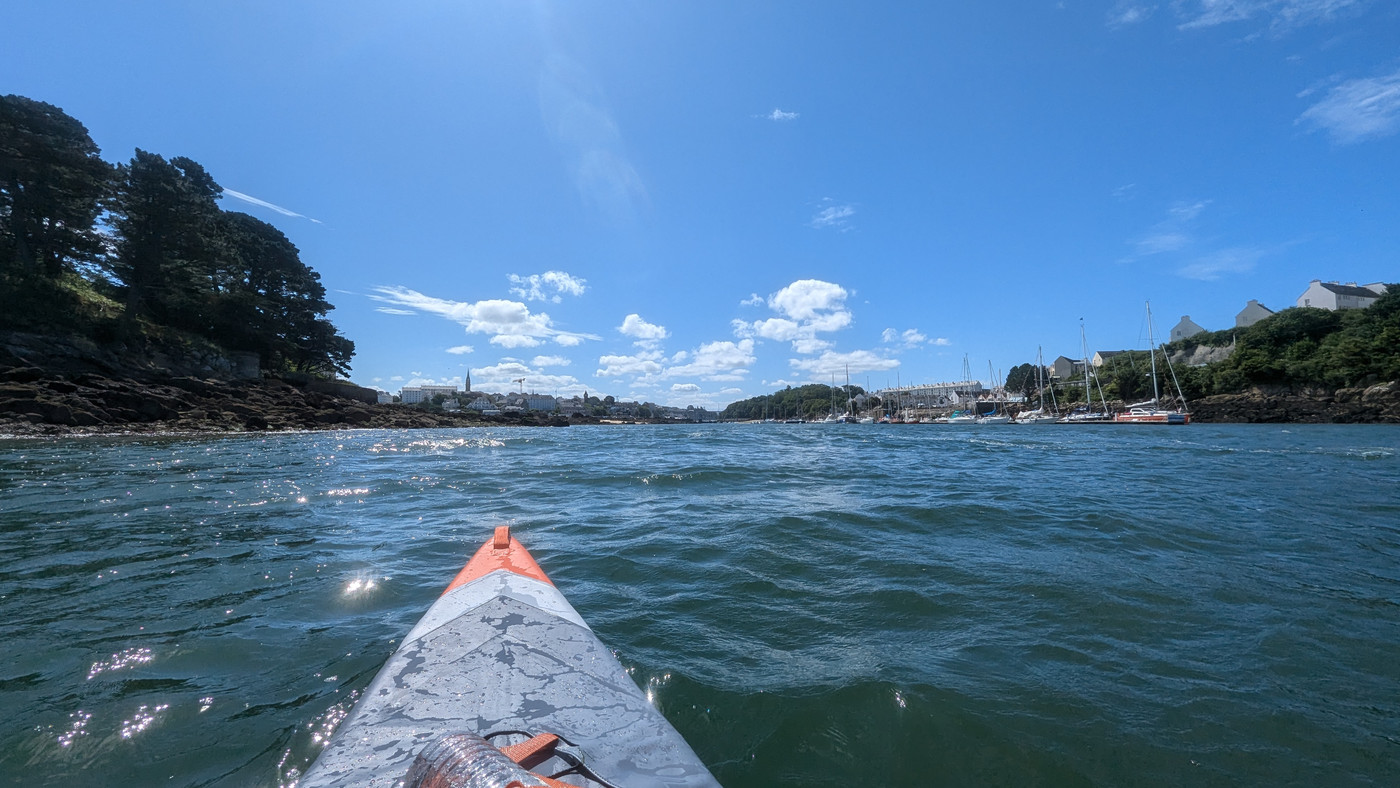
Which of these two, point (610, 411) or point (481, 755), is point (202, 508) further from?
point (610, 411)

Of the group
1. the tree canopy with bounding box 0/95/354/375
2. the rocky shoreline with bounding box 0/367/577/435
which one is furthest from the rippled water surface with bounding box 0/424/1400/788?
the tree canopy with bounding box 0/95/354/375

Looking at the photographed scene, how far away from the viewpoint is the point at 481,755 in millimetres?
1095

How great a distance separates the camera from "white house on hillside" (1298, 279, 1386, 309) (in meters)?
51.0

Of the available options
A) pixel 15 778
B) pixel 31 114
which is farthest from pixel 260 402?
pixel 15 778

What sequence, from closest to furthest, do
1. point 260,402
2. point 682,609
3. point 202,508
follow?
point 682,609, point 202,508, point 260,402

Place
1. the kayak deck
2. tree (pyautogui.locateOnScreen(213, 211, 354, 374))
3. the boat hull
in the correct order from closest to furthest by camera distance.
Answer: the kayak deck → tree (pyautogui.locateOnScreen(213, 211, 354, 374)) → the boat hull

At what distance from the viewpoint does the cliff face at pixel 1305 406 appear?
3153 centimetres

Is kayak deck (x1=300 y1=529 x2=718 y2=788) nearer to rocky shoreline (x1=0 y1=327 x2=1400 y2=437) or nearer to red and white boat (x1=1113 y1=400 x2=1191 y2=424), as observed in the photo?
rocky shoreline (x1=0 y1=327 x2=1400 y2=437)

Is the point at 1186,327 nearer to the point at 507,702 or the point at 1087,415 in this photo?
the point at 1087,415

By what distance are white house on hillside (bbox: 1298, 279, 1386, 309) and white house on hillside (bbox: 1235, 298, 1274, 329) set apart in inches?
→ 183

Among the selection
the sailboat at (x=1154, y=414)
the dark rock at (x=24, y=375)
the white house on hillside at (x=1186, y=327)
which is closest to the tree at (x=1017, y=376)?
the white house on hillside at (x=1186, y=327)

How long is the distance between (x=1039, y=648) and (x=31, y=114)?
42.3m

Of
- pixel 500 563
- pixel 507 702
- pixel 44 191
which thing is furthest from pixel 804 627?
pixel 44 191

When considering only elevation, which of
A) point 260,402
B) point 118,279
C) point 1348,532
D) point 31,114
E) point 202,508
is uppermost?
point 31,114
